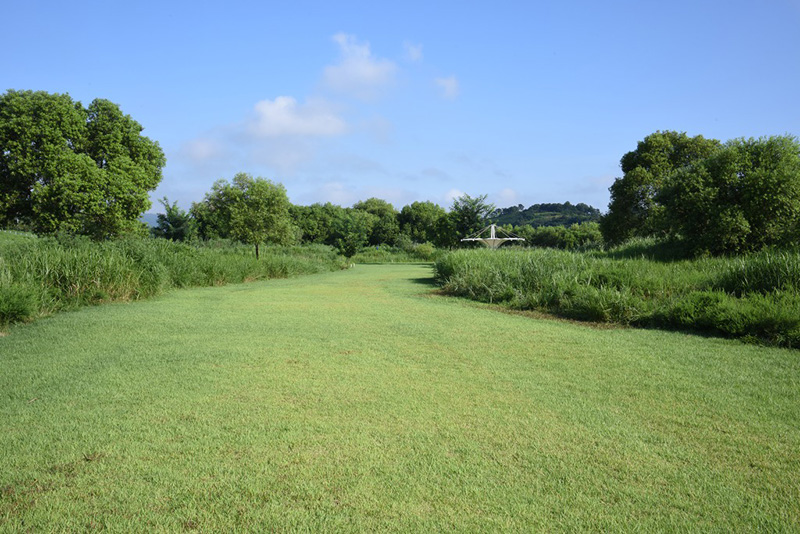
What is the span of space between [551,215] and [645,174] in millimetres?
63560

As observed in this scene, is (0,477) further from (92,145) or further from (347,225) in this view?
(347,225)

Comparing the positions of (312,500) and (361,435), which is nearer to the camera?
(312,500)

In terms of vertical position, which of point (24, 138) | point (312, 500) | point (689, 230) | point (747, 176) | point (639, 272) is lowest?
point (312, 500)

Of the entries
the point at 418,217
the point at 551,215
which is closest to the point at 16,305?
the point at 418,217

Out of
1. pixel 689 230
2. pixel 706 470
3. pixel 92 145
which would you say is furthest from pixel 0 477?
pixel 92 145

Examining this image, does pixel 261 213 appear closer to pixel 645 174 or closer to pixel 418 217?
pixel 645 174

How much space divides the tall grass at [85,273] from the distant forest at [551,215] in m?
64.5

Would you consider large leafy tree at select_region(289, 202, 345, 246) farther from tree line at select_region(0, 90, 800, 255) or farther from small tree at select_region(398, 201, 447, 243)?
tree line at select_region(0, 90, 800, 255)

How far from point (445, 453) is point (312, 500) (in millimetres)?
871

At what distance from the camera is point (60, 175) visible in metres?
21.5

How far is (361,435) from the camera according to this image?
312 cm

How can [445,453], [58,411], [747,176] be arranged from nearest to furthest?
[445,453], [58,411], [747,176]

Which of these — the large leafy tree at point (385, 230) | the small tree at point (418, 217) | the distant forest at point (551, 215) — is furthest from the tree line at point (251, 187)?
the distant forest at point (551, 215)

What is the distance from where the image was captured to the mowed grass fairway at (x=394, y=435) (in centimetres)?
230
